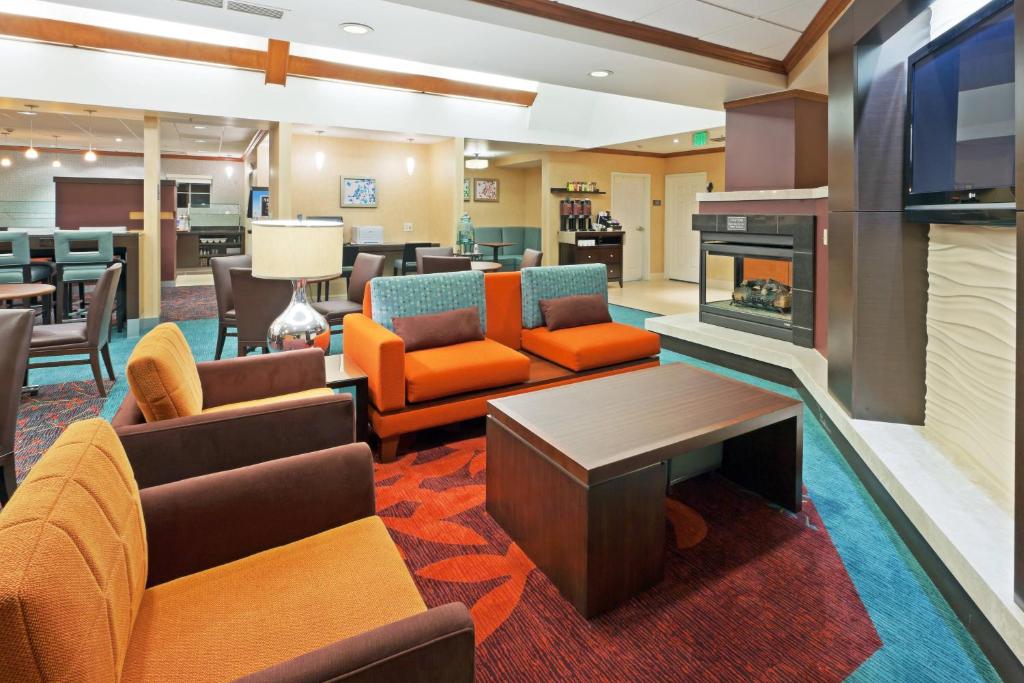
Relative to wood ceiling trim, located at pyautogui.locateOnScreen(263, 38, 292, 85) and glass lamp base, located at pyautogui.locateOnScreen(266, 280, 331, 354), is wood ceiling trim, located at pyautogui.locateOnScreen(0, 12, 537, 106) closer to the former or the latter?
wood ceiling trim, located at pyautogui.locateOnScreen(263, 38, 292, 85)

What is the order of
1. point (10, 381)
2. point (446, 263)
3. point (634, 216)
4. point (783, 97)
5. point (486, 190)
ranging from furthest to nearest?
point (486, 190)
point (634, 216)
point (446, 263)
point (783, 97)
point (10, 381)

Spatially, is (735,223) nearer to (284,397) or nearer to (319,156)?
(284,397)

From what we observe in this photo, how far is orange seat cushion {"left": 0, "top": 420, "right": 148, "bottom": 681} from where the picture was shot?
74 centimetres

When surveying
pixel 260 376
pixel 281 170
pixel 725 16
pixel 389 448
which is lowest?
pixel 389 448

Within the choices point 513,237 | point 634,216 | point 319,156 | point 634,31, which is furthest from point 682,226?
point 634,31

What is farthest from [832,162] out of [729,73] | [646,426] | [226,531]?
[226,531]

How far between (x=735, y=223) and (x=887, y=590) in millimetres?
3915

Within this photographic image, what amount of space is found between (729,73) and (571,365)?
2754 millimetres

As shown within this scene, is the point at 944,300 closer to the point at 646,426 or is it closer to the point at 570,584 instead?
the point at 646,426

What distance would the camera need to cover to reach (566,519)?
1.94 m

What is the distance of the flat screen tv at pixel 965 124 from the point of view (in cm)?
205

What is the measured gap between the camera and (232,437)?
6.53ft

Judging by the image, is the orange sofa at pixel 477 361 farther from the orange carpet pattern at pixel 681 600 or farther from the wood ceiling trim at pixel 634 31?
the wood ceiling trim at pixel 634 31

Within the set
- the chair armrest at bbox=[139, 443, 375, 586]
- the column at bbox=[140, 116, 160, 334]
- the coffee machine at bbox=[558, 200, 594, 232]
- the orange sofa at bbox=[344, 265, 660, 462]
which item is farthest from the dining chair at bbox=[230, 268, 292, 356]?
the coffee machine at bbox=[558, 200, 594, 232]
